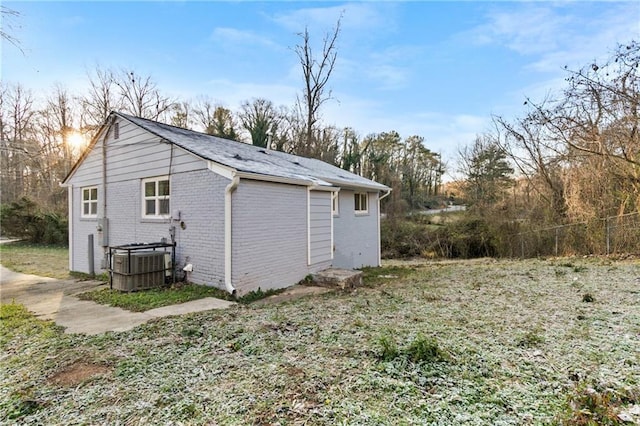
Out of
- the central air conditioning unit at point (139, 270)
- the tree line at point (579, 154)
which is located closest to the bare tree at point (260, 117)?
the tree line at point (579, 154)

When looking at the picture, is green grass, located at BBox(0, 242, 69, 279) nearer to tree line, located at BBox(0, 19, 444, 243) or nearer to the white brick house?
the white brick house

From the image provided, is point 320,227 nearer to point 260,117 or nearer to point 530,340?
point 530,340

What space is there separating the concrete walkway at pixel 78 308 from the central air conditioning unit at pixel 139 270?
70 centimetres

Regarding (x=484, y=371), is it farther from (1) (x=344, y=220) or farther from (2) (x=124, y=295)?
(1) (x=344, y=220)

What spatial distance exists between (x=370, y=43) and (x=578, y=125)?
7.73 metres

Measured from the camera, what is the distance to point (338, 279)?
23.9ft

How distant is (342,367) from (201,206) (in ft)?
15.4

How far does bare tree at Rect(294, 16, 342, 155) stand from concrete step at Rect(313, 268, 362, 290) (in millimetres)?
14825

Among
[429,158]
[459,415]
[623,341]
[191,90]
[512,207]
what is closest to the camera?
[459,415]

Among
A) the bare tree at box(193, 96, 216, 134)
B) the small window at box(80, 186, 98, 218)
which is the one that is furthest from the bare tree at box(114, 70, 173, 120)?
the small window at box(80, 186, 98, 218)

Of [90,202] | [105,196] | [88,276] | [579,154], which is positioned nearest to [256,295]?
[105,196]

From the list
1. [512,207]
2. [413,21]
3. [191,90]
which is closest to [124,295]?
[413,21]

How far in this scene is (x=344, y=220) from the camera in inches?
432

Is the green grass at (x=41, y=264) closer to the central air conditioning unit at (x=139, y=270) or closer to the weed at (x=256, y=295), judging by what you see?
the central air conditioning unit at (x=139, y=270)
